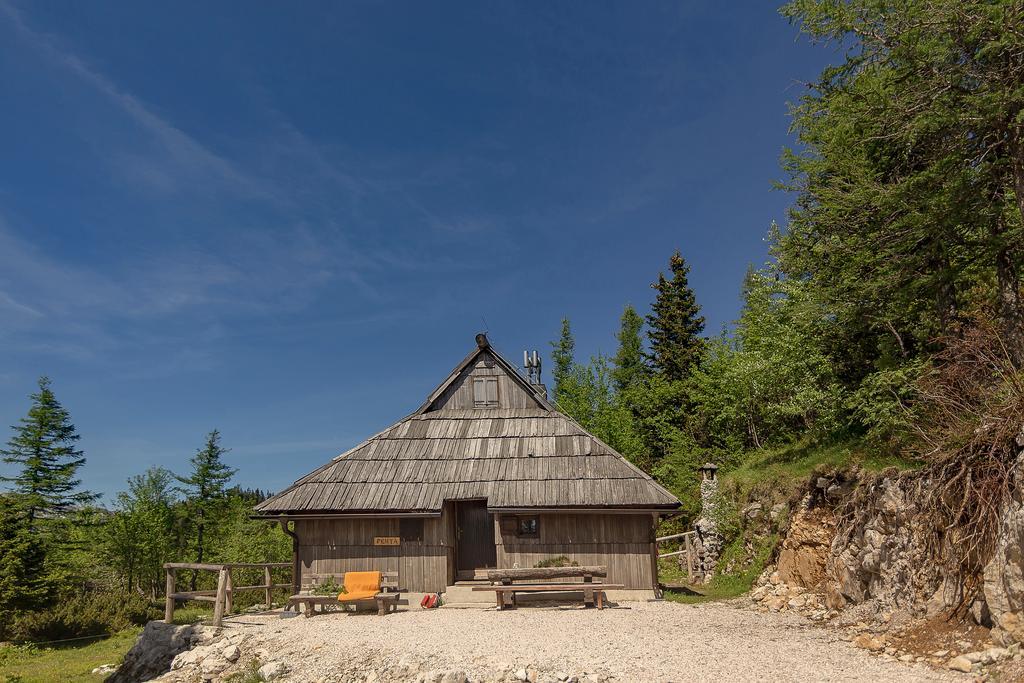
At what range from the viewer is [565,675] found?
850cm

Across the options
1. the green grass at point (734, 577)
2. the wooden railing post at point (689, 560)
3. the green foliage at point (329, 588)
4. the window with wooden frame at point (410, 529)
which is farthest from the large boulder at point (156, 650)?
the wooden railing post at point (689, 560)

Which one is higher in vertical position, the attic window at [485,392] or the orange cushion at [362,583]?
the attic window at [485,392]

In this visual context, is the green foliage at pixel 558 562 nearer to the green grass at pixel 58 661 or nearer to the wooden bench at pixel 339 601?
the wooden bench at pixel 339 601

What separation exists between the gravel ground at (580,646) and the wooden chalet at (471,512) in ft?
6.19

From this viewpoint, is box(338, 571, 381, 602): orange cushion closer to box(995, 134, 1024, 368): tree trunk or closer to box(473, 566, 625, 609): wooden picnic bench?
Result: box(473, 566, 625, 609): wooden picnic bench

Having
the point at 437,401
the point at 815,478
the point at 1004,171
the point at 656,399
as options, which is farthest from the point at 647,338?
the point at 1004,171

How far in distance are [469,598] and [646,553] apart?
17.1 ft

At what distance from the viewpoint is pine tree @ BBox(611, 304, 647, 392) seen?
44.5 metres

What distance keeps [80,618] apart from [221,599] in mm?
13325

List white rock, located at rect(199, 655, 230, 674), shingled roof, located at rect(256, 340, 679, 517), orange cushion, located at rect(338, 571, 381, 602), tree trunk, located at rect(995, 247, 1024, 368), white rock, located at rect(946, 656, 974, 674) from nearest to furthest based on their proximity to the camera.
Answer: white rock, located at rect(946, 656, 974, 674)
tree trunk, located at rect(995, 247, 1024, 368)
white rock, located at rect(199, 655, 230, 674)
orange cushion, located at rect(338, 571, 381, 602)
shingled roof, located at rect(256, 340, 679, 517)

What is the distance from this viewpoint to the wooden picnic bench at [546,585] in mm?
14281

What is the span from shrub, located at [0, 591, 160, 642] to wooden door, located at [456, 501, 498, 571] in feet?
54.1

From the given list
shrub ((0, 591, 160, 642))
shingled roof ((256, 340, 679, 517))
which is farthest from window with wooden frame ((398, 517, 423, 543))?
shrub ((0, 591, 160, 642))

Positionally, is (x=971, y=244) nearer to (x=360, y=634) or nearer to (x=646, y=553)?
(x=646, y=553)
